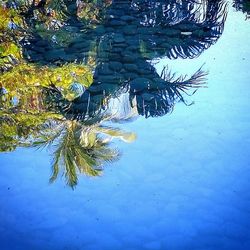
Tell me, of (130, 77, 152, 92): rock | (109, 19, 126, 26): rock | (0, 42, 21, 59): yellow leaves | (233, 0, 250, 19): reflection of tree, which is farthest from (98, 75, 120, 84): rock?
(233, 0, 250, 19): reflection of tree

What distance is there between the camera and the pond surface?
6.14 ft

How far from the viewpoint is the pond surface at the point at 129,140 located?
6.14 feet

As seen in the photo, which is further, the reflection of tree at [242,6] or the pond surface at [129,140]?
the reflection of tree at [242,6]

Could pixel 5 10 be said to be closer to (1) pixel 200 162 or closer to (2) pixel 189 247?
(1) pixel 200 162

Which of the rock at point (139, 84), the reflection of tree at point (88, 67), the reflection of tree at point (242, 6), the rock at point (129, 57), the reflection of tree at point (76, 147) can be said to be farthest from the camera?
the reflection of tree at point (242, 6)

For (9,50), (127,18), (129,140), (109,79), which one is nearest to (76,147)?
(129,140)

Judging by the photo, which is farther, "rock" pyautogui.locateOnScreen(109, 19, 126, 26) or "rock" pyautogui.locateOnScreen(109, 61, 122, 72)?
"rock" pyautogui.locateOnScreen(109, 19, 126, 26)

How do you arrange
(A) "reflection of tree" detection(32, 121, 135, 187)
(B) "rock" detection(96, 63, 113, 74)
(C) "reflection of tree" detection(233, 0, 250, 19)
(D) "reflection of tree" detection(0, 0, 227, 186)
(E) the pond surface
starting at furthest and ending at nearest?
1. (C) "reflection of tree" detection(233, 0, 250, 19)
2. (B) "rock" detection(96, 63, 113, 74)
3. (D) "reflection of tree" detection(0, 0, 227, 186)
4. (A) "reflection of tree" detection(32, 121, 135, 187)
5. (E) the pond surface

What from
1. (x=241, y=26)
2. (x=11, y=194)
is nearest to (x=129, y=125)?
(x=11, y=194)

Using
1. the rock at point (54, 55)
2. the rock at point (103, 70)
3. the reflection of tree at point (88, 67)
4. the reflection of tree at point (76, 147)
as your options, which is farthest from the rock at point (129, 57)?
the reflection of tree at point (76, 147)

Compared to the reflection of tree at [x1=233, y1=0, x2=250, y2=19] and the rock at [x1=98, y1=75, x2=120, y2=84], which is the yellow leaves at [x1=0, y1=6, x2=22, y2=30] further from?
the reflection of tree at [x1=233, y1=0, x2=250, y2=19]

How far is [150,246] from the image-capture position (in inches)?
70.0

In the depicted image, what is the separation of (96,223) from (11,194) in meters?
0.50

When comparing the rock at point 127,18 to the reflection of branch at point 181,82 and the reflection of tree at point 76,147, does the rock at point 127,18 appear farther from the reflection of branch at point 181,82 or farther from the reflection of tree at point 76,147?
the reflection of tree at point 76,147
